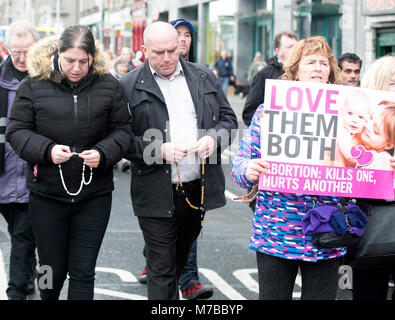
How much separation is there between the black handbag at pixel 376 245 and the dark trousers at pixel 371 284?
40 centimetres

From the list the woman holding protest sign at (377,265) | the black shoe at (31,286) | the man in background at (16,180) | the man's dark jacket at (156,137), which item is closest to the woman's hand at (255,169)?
the woman holding protest sign at (377,265)

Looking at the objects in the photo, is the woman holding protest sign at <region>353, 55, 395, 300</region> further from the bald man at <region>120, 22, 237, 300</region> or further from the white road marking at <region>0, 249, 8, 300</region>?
the white road marking at <region>0, 249, 8, 300</region>

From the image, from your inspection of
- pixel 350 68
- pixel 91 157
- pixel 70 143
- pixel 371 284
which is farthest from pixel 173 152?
pixel 350 68

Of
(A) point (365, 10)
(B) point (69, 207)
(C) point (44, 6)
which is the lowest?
(B) point (69, 207)

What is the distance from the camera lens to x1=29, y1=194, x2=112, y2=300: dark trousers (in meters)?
4.37

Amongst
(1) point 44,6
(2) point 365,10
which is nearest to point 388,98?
(2) point 365,10

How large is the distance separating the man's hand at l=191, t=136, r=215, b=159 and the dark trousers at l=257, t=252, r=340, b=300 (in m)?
0.85

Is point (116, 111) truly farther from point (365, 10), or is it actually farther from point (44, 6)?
point (44, 6)

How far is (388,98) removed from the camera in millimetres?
3824

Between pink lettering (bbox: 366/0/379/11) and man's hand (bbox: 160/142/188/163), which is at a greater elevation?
pink lettering (bbox: 366/0/379/11)

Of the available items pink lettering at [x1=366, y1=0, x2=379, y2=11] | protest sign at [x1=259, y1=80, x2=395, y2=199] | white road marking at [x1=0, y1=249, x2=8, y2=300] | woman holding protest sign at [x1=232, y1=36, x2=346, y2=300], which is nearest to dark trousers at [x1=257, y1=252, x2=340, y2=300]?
woman holding protest sign at [x1=232, y1=36, x2=346, y2=300]

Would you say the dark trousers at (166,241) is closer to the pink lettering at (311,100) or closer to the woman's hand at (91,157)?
the woman's hand at (91,157)

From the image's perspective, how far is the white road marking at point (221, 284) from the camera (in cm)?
573

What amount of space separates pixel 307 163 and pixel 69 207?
1506 millimetres
